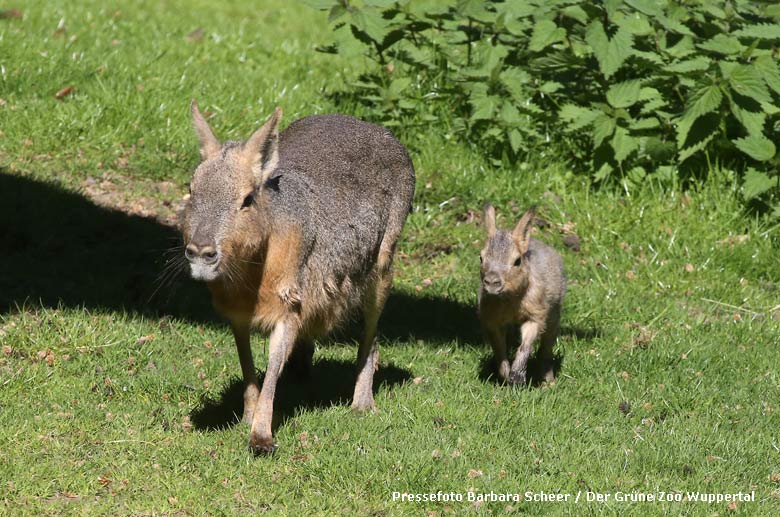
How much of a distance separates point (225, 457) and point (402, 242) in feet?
10.6

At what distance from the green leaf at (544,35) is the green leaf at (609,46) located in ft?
0.68

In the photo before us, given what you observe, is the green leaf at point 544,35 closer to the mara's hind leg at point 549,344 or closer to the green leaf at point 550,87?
the green leaf at point 550,87

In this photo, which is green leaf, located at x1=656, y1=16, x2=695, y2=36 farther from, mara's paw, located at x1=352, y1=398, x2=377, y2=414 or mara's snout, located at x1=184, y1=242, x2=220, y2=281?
mara's snout, located at x1=184, y1=242, x2=220, y2=281

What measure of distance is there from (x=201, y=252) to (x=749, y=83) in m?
4.77

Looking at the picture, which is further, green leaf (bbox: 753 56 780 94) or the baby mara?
green leaf (bbox: 753 56 780 94)

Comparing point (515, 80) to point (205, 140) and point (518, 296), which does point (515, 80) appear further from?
point (205, 140)

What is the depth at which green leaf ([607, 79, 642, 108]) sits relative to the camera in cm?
845

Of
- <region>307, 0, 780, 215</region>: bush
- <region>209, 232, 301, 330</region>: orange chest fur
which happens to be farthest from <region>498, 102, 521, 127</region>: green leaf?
<region>209, 232, 301, 330</region>: orange chest fur

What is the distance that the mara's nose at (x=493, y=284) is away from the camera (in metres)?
6.41

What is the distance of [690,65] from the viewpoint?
8.24 meters

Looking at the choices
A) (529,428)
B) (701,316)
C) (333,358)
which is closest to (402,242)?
(333,358)

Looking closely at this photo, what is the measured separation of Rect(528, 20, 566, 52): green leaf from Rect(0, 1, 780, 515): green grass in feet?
3.11

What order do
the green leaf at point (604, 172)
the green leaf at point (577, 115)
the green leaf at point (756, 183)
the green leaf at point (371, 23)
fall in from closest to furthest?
the green leaf at point (756, 183) → the green leaf at point (577, 115) → the green leaf at point (604, 172) → the green leaf at point (371, 23)

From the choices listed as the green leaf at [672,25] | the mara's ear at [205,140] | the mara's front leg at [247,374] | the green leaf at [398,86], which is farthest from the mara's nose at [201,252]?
the green leaf at [672,25]
